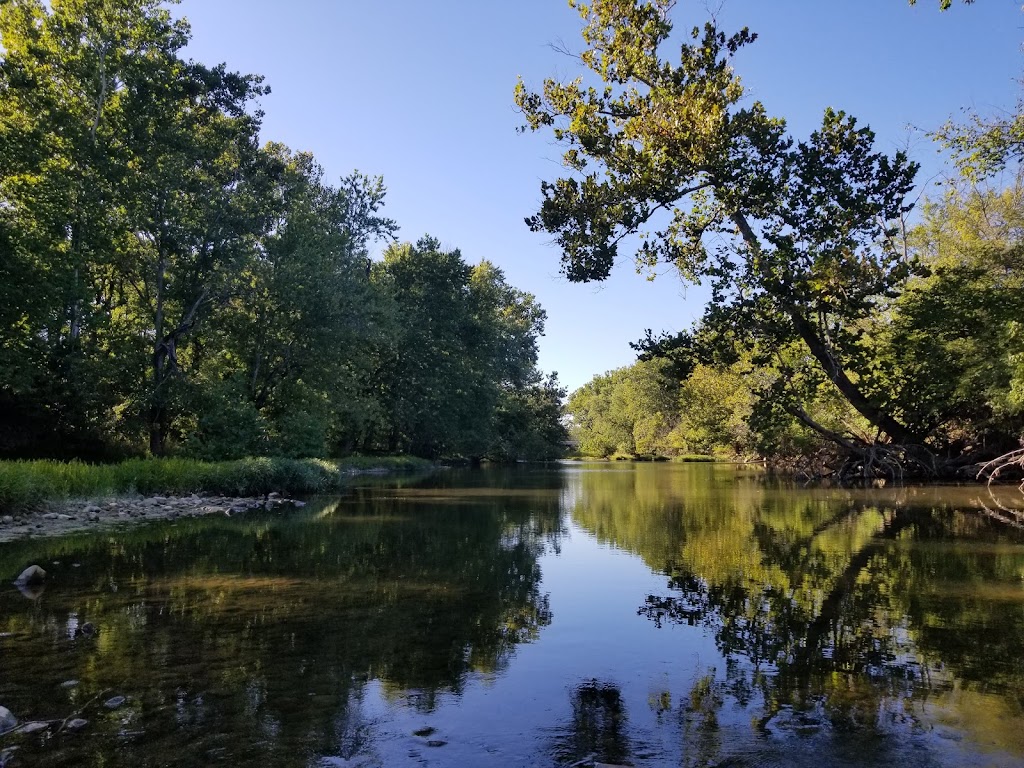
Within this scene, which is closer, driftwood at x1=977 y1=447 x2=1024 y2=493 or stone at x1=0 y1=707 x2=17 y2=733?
stone at x1=0 y1=707 x2=17 y2=733

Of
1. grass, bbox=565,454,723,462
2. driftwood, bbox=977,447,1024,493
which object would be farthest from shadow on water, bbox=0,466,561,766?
grass, bbox=565,454,723,462

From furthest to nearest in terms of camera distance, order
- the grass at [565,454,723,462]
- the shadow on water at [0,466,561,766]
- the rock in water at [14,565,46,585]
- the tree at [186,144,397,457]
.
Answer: the grass at [565,454,723,462], the tree at [186,144,397,457], the rock in water at [14,565,46,585], the shadow on water at [0,466,561,766]

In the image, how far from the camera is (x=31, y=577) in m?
9.40

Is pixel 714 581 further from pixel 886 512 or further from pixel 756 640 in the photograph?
pixel 886 512

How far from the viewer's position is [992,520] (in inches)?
666

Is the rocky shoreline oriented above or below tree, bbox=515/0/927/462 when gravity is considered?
below

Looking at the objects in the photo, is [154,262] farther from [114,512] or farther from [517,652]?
[517,652]

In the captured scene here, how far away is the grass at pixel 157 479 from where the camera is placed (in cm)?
1617

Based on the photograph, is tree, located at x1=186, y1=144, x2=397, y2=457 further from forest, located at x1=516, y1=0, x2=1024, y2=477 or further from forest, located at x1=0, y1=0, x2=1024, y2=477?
forest, located at x1=516, y1=0, x2=1024, y2=477

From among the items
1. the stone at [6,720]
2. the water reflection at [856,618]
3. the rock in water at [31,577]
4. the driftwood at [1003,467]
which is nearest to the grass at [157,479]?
the rock in water at [31,577]

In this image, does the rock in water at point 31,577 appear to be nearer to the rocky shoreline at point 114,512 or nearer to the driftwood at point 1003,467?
the rocky shoreline at point 114,512

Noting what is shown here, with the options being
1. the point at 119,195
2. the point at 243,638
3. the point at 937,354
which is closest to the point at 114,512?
the point at 243,638

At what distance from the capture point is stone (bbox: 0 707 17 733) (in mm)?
4656

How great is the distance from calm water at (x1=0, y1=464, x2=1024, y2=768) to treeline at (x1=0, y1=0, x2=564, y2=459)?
13812 mm
